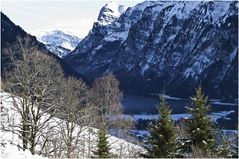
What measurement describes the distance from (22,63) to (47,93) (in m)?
3.44

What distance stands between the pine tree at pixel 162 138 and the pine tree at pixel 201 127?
1225 mm

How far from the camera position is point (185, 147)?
96.6 feet

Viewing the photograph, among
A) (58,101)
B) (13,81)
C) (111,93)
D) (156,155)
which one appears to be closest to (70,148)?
(58,101)

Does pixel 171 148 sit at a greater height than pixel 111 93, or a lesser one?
lesser

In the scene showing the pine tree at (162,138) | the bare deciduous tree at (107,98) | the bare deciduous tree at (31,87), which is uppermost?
the bare deciduous tree at (107,98)

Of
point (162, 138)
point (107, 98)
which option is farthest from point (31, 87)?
point (107, 98)

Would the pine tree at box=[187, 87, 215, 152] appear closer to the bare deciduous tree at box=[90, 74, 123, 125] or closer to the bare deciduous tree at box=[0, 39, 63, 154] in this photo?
the bare deciduous tree at box=[0, 39, 63, 154]

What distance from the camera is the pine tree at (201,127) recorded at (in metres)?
28.8

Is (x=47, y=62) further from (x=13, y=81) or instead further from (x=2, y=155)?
(x=2, y=155)

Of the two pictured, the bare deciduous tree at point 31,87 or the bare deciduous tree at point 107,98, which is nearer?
the bare deciduous tree at point 31,87

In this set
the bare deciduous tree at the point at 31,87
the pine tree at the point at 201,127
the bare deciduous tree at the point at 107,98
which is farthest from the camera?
the bare deciduous tree at the point at 107,98

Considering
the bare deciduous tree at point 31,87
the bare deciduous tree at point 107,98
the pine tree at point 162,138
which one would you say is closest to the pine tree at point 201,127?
the pine tree at point 162,138

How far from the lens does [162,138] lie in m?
28.9

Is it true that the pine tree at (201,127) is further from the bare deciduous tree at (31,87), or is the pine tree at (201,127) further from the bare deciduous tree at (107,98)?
the bare deciduous tree at (107,98)
